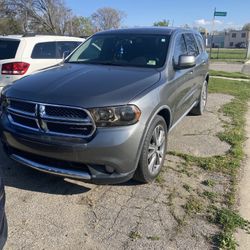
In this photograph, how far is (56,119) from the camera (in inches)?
123

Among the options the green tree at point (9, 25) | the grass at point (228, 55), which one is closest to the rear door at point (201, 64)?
the grass at point (228, 55)

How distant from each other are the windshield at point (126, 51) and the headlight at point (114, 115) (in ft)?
4.12

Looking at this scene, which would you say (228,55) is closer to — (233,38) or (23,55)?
(23,55)

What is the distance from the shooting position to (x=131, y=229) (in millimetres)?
2953

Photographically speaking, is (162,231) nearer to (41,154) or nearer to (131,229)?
(131,229)

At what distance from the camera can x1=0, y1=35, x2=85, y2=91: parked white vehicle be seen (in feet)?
19.9

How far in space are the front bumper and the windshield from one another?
1.45 m

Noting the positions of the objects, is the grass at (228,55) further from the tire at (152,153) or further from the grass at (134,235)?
the grass at (134,235)

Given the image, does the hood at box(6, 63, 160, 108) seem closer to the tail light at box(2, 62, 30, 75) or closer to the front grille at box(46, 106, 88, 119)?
the front grille at box(46, 106, 88, 119)

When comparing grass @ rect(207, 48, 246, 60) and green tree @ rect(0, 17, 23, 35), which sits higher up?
green tree @ rect(0, 17, 23, 35)

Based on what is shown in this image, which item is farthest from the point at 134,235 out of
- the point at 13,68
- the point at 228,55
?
the point at 228,55

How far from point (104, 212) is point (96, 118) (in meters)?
0.94

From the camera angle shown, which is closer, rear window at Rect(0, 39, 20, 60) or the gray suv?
the gray suv

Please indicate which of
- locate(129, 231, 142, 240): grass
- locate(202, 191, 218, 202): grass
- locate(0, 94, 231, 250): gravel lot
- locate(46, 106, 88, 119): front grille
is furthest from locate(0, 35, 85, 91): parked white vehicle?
locate(129, 231, 142, 240): grass
